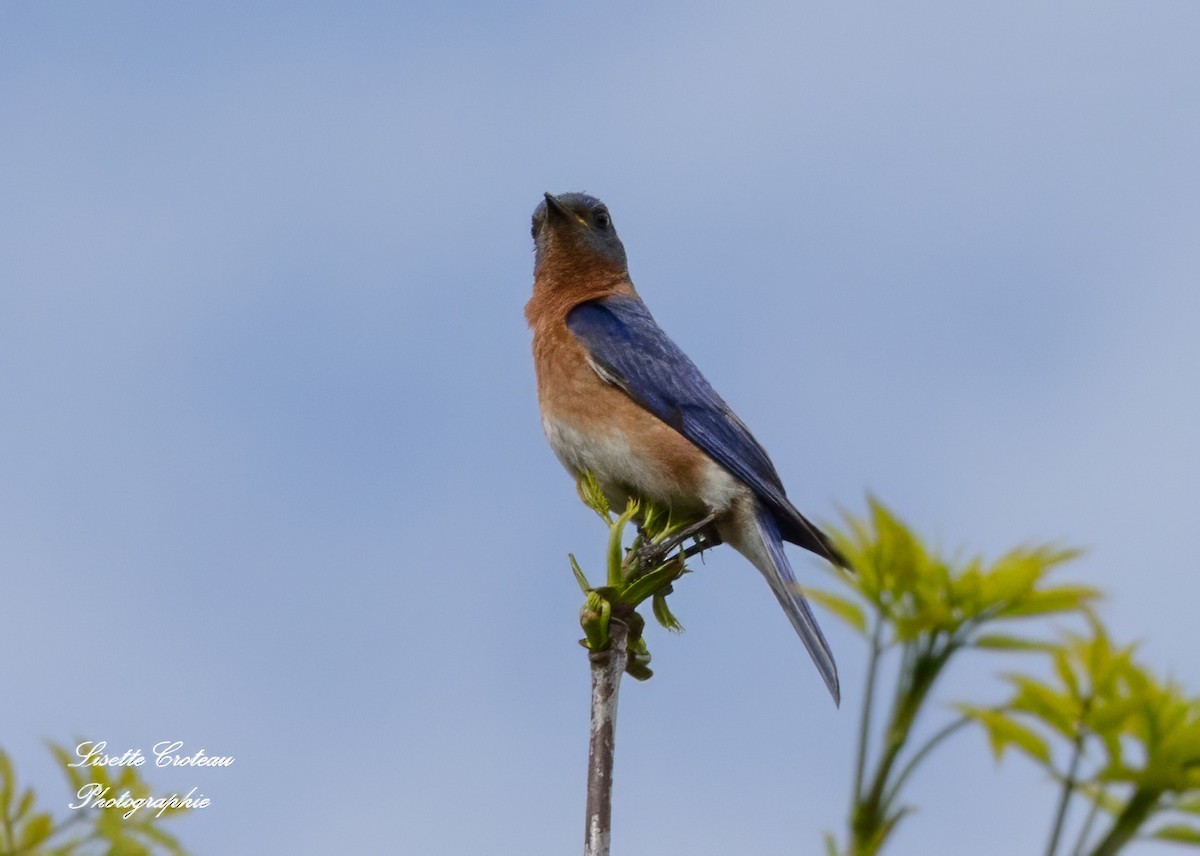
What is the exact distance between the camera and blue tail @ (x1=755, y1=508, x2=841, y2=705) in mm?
5688

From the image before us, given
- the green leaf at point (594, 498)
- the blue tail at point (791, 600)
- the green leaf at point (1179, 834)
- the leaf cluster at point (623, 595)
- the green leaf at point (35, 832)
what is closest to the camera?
the green leaf at point (1179, 834)

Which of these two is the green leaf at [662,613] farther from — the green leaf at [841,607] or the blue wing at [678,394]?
the green leaf at [841,607]

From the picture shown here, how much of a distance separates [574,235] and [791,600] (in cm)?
319

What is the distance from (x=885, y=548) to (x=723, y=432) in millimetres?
5950

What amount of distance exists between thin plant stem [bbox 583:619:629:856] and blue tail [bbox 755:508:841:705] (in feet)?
6.57

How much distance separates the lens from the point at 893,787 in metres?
1.21

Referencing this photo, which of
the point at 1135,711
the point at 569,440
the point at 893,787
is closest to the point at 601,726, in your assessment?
the point at 893,787

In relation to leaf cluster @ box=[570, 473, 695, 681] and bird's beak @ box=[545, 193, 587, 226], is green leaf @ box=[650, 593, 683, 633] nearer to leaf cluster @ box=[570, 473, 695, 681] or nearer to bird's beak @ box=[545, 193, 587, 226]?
leaf cluster @ box=[570, 473, 695, 681]

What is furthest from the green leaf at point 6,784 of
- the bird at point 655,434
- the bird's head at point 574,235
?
the bird's head at point 574,235

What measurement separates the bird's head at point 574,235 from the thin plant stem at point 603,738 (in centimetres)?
544

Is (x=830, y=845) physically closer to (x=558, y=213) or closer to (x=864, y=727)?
(x=864, y=727)

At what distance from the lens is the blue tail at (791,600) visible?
18.7 feet

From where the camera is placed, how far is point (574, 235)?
855 centimetres

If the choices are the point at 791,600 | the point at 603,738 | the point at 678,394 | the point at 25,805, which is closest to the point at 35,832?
the point at 25,805
